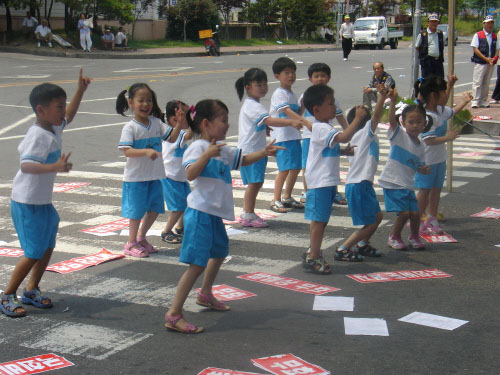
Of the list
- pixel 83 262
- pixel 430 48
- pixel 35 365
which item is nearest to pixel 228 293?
pixel 83 262

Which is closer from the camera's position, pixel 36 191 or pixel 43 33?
pixel 36 191

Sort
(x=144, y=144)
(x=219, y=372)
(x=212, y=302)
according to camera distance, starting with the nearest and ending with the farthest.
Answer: (x=219, y=372)
(x=212, y=302)
(x=144, y=144)

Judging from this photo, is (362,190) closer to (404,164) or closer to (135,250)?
(404,164)

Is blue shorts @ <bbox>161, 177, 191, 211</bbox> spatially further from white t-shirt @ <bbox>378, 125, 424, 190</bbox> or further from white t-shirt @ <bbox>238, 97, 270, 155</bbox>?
white t-shirt @ <bbox>378, 125, 424, 190</bbox>

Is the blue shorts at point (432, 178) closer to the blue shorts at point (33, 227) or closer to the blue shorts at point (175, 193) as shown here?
the blue shorts at point (175, 193)

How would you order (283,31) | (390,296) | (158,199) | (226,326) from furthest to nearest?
(283,31), (158,199), (390,296), (226,326)

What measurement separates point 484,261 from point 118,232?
140 inches

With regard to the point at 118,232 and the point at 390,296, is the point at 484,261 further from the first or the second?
the point at 118,232

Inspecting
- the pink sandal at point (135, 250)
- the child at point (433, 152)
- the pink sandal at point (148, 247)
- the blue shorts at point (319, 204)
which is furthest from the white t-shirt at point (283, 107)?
the pink sandal at point (135, 250)

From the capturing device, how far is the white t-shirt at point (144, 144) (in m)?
7.02

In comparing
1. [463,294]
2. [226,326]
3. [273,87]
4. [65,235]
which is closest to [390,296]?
[463,294]

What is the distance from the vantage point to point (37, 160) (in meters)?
5.40

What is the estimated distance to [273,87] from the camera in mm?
23156

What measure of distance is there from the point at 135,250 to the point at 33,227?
5.54ft
